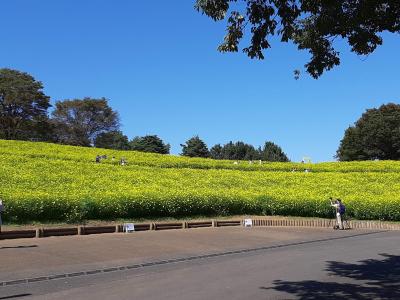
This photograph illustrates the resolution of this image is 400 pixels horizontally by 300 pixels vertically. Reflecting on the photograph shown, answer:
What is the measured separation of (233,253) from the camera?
54.2ft

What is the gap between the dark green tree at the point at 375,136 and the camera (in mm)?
A: 82562

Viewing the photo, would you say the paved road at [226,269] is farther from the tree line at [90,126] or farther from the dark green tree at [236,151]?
the dark green tree at [236,151]

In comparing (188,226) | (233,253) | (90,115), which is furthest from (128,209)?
(90,115)

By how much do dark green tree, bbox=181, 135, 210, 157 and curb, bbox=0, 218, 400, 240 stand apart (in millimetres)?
63049

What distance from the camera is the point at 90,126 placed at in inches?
3110

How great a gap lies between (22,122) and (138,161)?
110 ft

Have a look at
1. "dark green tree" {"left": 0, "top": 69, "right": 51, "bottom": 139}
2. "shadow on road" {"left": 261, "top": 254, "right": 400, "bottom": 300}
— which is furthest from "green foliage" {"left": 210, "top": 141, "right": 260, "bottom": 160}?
"shadow on road" {"left": 261, "top": 254, "right": 400, "bottom": 300}

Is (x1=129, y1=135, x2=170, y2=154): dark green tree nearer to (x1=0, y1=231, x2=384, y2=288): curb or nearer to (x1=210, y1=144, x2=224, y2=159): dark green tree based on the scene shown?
(x1=210, y1=144, x2=224, y2=159): dark green tree

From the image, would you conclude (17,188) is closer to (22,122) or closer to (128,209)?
(128,209)

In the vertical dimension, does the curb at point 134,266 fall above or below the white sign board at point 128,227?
Answer: below

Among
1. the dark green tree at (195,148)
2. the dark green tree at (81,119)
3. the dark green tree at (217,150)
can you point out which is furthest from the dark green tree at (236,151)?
the dark green tree at (81,119)

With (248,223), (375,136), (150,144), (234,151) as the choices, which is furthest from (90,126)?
(248,223)

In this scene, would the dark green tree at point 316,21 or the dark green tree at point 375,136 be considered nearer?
the dark green tree at point 316,21

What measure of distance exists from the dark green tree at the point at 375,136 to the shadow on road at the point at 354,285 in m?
72.5
